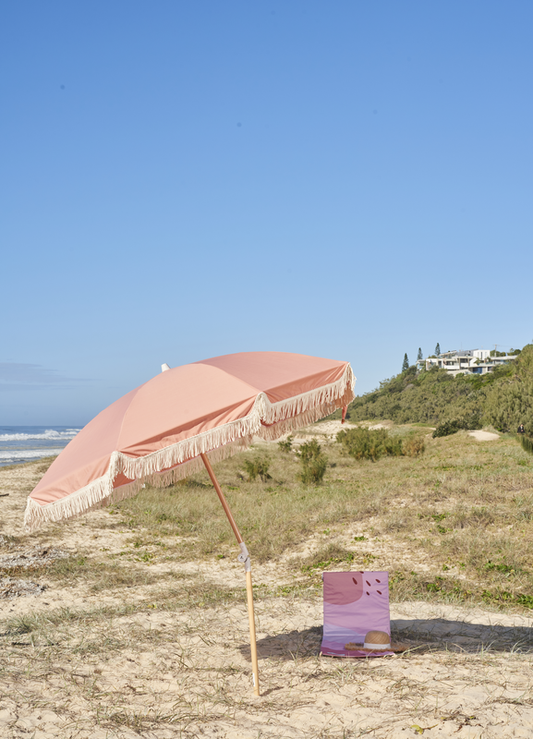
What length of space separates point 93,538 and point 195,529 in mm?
2004

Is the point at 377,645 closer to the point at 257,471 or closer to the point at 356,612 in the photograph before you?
the point at 356,612

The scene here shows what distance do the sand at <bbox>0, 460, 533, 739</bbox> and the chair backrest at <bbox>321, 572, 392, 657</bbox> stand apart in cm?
23

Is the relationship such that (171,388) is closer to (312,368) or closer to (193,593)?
(312,368)

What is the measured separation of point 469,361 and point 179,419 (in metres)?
121

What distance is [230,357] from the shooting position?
4.04 meters

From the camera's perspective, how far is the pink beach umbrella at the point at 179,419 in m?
3.02

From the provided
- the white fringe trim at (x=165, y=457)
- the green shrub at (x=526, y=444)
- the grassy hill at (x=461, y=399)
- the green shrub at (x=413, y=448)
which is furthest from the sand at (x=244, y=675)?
the grassy hill at (x=461, y=399)

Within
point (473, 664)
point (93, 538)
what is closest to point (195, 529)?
point (93, 538)

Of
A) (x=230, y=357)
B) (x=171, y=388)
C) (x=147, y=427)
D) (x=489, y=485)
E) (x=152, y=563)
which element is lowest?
(x=152, y=563)

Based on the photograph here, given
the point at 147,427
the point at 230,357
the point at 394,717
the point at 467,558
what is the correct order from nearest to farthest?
the point at 147,427
the point at 394,717
the point at 230,357
the point at 467,558

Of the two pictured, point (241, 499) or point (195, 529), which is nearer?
point (195, 529)

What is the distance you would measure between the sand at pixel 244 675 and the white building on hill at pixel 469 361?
88.3 metres

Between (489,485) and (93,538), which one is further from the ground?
(489,485)

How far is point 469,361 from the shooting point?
116 metres
